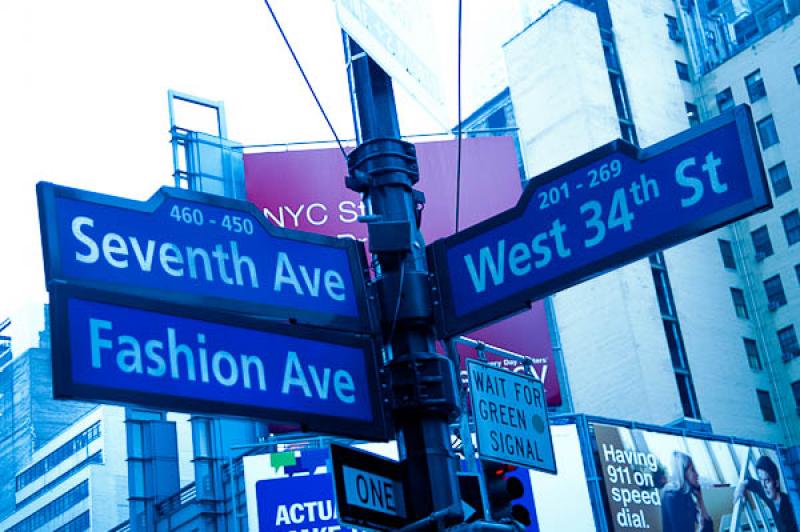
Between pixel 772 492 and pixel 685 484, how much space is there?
17.2 ft

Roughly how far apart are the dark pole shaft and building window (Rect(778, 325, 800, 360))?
61223 millimetres

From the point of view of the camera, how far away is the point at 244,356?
5684 mm

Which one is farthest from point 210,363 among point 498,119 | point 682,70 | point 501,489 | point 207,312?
point 682,70

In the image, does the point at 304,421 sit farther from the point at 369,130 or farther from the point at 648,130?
the point at 648,130

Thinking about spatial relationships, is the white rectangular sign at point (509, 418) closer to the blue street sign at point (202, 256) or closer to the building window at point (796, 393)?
the blue street sign at point (202, 256)

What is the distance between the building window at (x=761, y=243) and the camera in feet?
218

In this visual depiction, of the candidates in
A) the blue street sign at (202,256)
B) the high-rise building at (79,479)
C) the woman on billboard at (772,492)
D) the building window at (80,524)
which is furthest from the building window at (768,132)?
the blue street sign at (202,256)

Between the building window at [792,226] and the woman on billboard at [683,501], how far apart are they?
2940 centimetres

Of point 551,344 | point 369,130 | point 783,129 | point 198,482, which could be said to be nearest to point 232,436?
point 198,482

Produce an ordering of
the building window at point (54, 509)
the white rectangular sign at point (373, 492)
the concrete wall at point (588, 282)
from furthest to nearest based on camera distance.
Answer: the building window at point (54, 509) < the concrete wall at point (588, 282) < the white rectangular sign at point (373, 492)

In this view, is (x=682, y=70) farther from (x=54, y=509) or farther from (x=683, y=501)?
(x=54, y=509)

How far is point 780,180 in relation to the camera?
66.4 meters

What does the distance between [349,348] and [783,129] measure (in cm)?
6378

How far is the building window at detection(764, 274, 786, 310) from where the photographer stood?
65.6 metres
